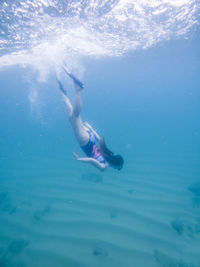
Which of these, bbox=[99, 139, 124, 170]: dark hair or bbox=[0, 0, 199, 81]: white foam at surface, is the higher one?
bbox=[0, 0, 199, 81]: white foam at surface

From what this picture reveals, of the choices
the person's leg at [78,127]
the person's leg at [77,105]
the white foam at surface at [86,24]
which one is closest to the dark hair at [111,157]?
the person's leg at [78,127]

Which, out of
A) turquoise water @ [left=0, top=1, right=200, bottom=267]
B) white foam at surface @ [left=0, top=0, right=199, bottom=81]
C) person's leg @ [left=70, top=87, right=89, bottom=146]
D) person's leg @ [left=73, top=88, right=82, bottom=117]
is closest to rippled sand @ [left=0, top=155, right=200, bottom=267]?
turquoise water @ [left=0, top=1, right=200, bottom=267]

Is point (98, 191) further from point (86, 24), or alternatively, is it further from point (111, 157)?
point (86, 24)

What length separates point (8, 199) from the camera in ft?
38.1

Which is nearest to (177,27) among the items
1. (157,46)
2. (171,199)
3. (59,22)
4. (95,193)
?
(157,46)

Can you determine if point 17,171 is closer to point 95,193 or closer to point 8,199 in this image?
point 8,199

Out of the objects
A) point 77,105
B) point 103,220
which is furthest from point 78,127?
point 103,220

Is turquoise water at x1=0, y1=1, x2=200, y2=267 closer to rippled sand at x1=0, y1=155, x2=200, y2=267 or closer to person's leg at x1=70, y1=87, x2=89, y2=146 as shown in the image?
rippled sand at x1=0, y1=155, x2=200, y2=267

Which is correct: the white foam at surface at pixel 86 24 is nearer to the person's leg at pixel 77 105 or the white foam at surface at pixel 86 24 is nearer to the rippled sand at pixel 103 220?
the person's leg at pixel 77 105

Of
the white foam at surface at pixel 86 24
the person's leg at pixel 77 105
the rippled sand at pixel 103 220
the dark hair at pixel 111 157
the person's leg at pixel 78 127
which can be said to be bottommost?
the rippled sand at pixel 103 220

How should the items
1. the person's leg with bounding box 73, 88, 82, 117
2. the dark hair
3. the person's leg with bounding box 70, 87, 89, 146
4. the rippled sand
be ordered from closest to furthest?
the dark hair → the person's leg with bounding box 73, 88, 82, 117 → the person's leg with bounding box 70, 87, 89, 146 → the rippled sand

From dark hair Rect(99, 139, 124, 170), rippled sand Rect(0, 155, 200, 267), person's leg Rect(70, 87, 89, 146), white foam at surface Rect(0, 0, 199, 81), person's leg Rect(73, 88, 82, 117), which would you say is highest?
white foam at surface Rect(0, 0, 199, 81)

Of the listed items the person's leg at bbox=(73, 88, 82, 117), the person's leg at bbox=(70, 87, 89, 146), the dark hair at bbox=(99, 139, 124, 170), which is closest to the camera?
the dark hair at bbox=(99, 139, 124, 170)

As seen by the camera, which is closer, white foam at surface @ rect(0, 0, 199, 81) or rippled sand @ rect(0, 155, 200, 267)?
rippled sand @ rect(0, 155, 200, 267)
